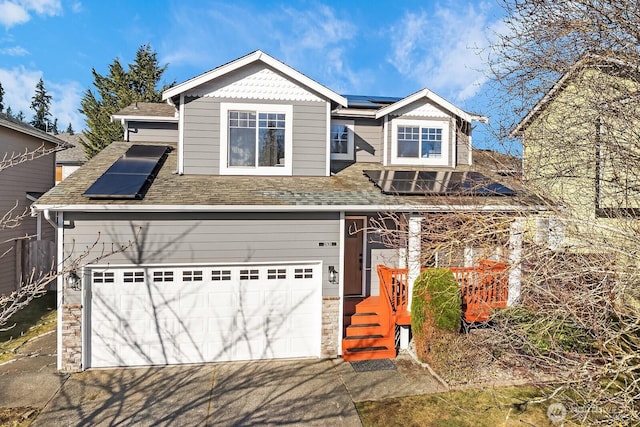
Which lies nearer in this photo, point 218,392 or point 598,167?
point 598,167

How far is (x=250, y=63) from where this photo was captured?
995cm

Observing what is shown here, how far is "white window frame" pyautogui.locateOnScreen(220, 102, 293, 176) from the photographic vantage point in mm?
9891

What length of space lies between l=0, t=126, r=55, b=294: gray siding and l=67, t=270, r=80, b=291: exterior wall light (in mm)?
5951

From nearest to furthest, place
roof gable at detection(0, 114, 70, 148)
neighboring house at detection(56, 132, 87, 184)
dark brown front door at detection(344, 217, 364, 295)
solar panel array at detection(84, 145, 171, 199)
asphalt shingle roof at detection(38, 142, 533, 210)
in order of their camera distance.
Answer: asphalt shingle roof at detection(38, 142, 533, 210)
solar panel array at detection(84, 145, 171, 199)
dark brown front door at detection(344, 217, 364, 295)
roof gable at detection(0, 114, 70, 148)
neighboring house at detection(56, 132, 87, 184)

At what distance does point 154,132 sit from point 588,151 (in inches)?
477

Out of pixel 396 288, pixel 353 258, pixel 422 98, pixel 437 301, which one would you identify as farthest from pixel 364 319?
pixel 422 98

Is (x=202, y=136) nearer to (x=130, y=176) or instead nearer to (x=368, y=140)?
(x=130, y=176)

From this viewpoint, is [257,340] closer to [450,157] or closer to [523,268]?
[523,268]

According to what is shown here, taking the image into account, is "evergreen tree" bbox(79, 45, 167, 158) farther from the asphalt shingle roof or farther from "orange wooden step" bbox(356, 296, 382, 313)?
"orange wooden step" bbox(356, 296, 382, 313)

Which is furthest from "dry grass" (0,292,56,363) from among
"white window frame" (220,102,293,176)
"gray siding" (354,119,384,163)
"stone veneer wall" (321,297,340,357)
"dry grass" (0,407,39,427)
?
"gray siding" (354,119,384,163)

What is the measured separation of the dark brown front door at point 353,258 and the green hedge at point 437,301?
2819mm

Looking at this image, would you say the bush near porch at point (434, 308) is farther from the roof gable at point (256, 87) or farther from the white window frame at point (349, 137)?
the roof gable at point (256, 87)

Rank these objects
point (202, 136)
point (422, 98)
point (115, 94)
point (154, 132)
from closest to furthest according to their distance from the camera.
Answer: point (202, 136), point (422, 98), point (154, 132), point (115, 94)

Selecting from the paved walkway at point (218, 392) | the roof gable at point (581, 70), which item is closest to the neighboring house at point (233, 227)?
the paved walkway at point (218, 392)
